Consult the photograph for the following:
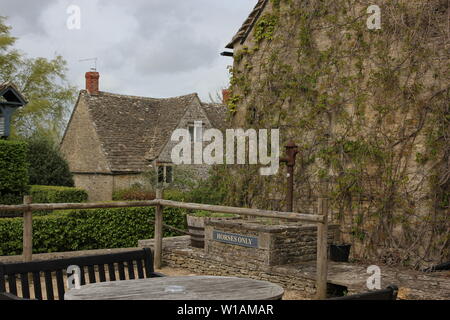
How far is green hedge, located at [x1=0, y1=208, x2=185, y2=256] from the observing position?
35.0 ft

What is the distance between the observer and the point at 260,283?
4.46 meters

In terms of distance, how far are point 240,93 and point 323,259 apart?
629cm

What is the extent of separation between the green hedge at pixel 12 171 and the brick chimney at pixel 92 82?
8.16 meters

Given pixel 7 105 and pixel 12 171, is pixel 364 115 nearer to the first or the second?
pixel 12 171

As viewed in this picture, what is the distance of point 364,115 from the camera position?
10023mm

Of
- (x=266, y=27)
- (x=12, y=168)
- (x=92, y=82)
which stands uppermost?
(x=92, y=82)

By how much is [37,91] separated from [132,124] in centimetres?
1160

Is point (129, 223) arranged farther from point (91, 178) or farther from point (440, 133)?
point (91, 178)

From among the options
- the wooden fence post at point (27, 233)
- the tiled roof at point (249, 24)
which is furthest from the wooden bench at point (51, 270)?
the tiled roof at point (249, 24)

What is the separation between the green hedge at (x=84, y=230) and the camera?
35.0 ft

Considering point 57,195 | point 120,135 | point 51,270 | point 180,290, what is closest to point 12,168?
point 57,195
